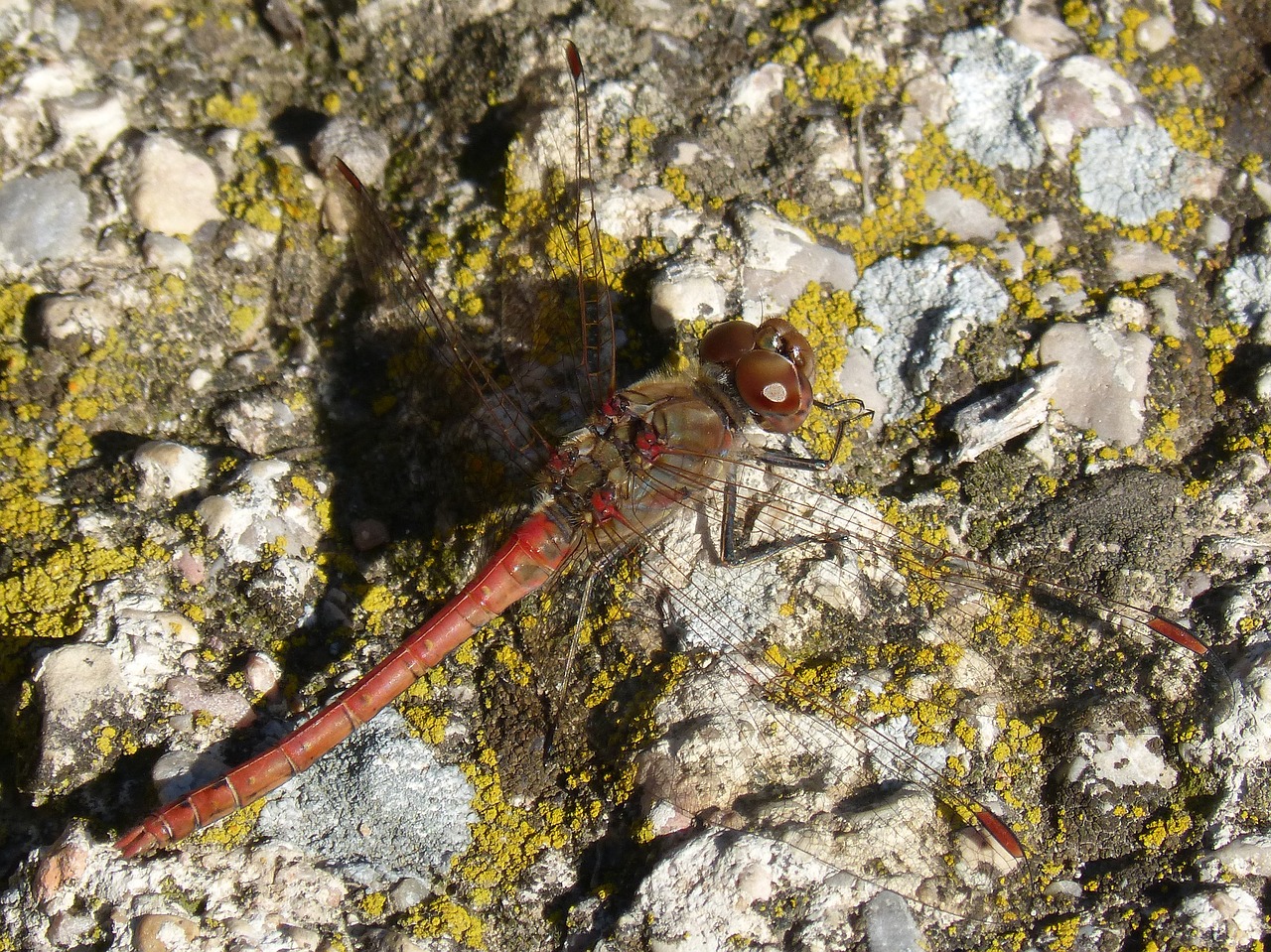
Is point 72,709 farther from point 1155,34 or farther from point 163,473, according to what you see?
point 1155,34

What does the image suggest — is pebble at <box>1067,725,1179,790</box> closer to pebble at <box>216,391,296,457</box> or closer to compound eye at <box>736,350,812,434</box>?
compound eye at <box>736,350,812,434</box>

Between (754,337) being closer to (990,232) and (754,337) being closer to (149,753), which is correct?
(990,232)

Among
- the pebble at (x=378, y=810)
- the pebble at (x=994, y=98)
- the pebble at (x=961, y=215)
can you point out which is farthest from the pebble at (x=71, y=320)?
the pebble at (x=994, y=98)

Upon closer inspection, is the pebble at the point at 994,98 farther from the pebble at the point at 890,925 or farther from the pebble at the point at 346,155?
the pebble at the point at 890,925

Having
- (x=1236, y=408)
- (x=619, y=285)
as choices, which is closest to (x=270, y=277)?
(x=619, y=285)

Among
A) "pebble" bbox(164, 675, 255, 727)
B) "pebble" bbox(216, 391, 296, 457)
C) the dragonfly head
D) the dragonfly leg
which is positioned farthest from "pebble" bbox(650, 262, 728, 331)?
"pebble" bbox(164, 675, 255, 727)

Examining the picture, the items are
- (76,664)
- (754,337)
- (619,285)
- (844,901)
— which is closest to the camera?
(844,901)
